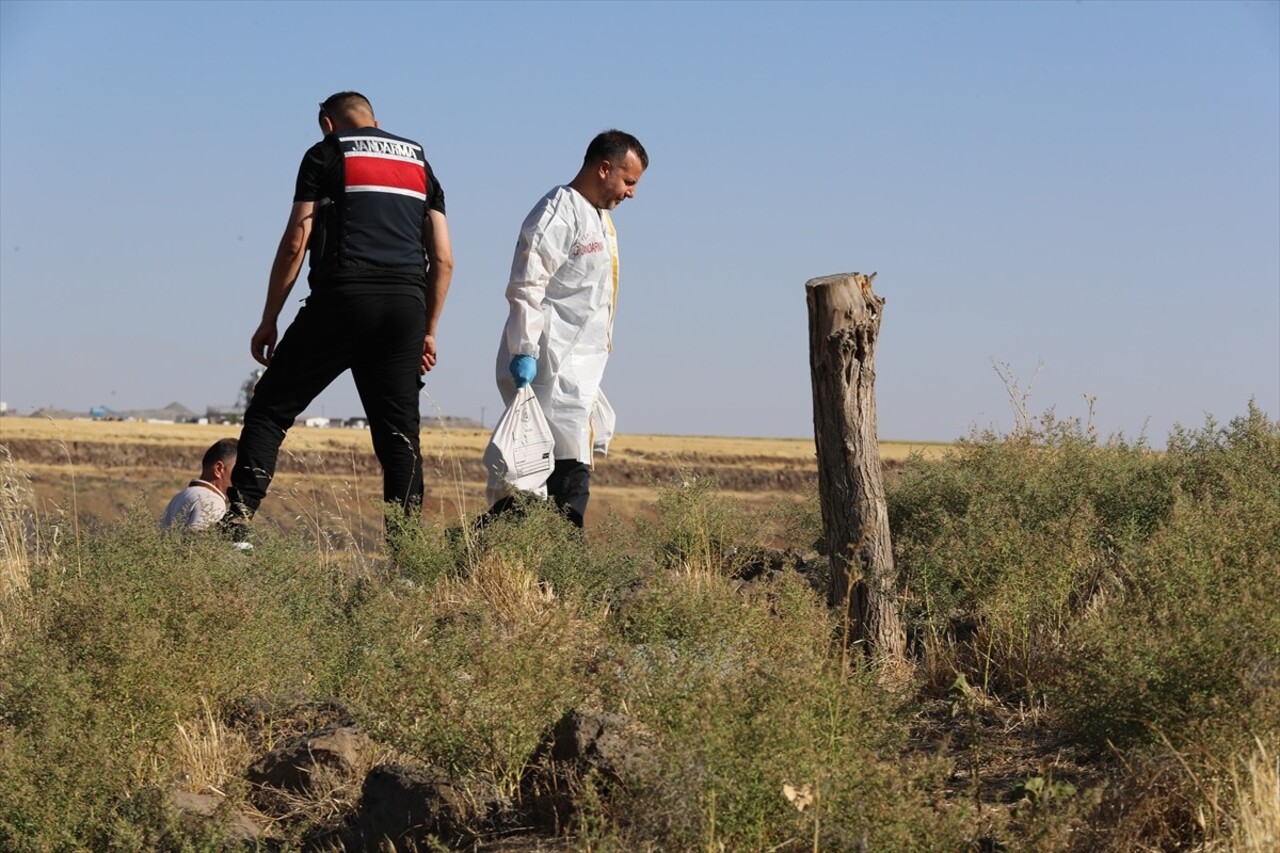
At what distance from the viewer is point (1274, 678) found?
365 cm

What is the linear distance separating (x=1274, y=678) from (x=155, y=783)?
311 cm

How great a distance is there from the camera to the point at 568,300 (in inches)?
284

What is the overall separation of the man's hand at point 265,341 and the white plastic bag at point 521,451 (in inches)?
40.6

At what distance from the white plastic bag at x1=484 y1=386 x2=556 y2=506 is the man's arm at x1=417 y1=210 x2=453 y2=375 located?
0.43m

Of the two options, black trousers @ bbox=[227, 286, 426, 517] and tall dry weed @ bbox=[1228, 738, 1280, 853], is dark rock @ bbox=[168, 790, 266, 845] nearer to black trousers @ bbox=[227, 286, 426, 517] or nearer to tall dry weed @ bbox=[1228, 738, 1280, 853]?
black trousers @ bbox=[227, 286, 426, 517]

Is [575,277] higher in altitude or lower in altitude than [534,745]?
higher

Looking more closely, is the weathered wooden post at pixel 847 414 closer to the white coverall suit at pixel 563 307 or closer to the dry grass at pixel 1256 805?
the white coverall suit at pixel 563 307

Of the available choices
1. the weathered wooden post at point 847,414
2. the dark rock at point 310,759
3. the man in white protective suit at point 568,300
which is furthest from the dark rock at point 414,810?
the man in white protective suit at point 568,300

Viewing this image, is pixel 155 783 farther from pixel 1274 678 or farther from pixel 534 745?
pixel 1274 678

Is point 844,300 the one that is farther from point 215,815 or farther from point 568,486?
point 215,815

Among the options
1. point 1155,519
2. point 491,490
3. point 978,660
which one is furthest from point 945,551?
point 491,490

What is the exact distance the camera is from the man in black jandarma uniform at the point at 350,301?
6.57m

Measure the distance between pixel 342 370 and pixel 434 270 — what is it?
64 centimetres

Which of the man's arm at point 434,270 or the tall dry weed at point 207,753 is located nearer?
the tall dry weed at point 207,753
